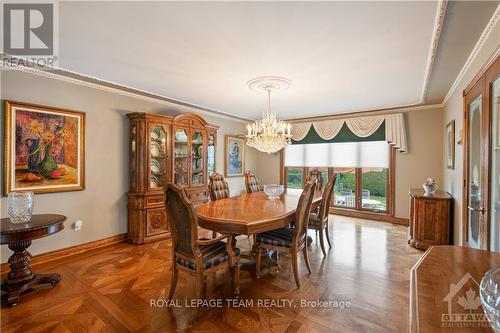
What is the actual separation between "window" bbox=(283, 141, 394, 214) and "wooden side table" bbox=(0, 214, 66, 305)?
4961 millimetres

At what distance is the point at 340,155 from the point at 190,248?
4459 mm

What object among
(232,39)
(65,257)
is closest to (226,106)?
(232,39)

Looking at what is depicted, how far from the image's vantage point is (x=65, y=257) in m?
3.07

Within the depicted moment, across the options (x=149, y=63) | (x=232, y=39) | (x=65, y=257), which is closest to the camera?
(x=232, y=39)

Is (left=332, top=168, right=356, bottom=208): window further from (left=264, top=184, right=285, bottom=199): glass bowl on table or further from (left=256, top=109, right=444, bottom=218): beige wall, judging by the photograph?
(left=264, top=184, right=285, bottom=199): glass bowl on table

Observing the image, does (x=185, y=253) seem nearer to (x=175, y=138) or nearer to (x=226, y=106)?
(x=175, y=138)

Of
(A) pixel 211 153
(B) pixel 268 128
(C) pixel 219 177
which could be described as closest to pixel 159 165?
(C) pixel 219 177

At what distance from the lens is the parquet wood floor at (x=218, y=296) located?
1825mm

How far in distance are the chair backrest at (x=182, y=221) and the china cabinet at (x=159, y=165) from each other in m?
1.23

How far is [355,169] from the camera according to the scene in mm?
5316

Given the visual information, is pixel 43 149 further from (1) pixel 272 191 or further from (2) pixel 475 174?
(2) pixel 475 174

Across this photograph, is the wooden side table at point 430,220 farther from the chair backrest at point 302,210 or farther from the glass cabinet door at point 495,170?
the chair backrest at point 302,210

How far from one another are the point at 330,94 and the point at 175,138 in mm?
2681

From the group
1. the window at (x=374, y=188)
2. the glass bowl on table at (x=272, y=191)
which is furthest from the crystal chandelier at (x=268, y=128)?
the window at (x=374, y=188)
